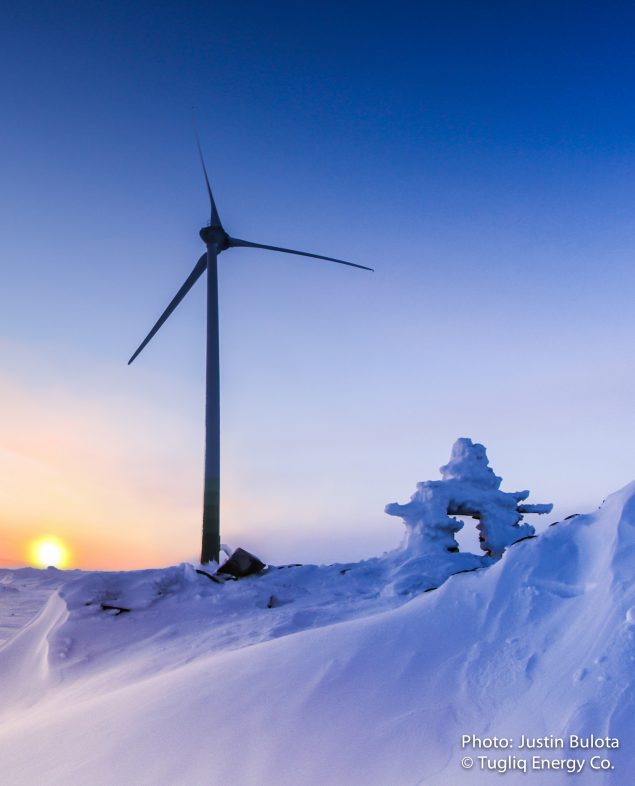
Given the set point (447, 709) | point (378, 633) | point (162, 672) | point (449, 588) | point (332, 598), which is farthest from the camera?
point (332, 598)

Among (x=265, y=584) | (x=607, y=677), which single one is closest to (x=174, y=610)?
(x=265, y=584)

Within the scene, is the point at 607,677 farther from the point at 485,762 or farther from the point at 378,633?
the point at 378,633

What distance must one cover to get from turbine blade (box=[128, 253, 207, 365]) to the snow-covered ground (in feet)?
49.4

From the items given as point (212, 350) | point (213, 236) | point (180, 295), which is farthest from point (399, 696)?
point (213, 236)

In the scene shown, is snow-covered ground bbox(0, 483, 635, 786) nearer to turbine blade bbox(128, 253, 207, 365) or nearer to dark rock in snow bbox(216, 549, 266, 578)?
dark rock in snow bbox(216, 549, 266, 578)

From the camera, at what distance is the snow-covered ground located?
3.29 m

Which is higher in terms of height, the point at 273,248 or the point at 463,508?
the point at 273,248

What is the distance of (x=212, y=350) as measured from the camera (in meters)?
18.5

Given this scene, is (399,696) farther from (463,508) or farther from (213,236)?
(213,236)

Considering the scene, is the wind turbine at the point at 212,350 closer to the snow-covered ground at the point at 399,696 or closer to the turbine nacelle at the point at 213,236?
the turbine nacelle at the point at 213,236

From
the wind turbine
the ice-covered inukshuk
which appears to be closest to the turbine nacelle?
the wind turbine

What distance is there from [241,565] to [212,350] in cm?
893

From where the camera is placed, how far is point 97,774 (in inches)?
144

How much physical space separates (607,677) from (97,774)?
3.23 meters
